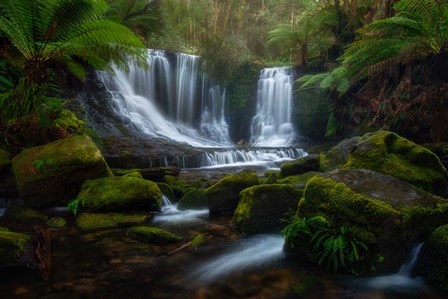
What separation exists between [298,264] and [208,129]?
12.2 meters

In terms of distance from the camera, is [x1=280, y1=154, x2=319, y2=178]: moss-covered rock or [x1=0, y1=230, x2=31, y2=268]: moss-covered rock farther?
[x1=280, y1=154, x2=319, y2=178]: moss-covered rock

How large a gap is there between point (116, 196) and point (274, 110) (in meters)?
10.7

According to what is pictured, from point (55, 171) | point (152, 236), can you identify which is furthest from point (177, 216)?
point (55, 171)

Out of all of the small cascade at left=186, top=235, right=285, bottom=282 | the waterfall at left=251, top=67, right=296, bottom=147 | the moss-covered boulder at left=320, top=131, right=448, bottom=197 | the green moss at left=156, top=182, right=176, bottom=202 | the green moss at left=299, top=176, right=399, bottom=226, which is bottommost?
the small cascade at left=186, top=235, right=285, bottom=282

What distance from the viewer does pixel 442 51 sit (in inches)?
279

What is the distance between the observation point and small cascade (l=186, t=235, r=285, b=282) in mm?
3143

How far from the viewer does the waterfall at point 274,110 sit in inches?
553

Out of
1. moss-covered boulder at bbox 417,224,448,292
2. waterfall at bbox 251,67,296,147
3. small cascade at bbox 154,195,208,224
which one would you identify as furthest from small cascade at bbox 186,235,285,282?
waterfall at bbox 251,67,296,147

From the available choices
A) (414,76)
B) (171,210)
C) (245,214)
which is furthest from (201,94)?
(245,214)

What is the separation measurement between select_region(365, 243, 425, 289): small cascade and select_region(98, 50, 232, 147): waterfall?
1006 centimetres

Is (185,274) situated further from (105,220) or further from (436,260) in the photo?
(436,260)

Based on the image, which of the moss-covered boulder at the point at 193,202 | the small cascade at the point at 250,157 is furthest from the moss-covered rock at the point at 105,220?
the small cascade at the point at 250,157

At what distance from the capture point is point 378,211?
2807mm

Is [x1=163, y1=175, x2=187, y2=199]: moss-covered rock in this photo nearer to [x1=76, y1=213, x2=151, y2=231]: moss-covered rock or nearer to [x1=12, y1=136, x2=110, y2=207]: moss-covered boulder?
[x1=12, y1=136, x2=110, y2=207]: moss-covered boulder
